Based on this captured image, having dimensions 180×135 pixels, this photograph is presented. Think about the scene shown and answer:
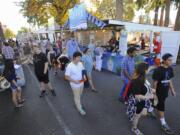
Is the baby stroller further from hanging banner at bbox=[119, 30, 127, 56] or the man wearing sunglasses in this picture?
the man wearing sunglasses

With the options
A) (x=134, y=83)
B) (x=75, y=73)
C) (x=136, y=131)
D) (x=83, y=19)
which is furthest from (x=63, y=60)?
(x=134, y=83)

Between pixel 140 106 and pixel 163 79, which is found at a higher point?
pixel 163 79

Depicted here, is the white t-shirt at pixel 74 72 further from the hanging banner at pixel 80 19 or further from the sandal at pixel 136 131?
the hanging banner at pixel 80 19

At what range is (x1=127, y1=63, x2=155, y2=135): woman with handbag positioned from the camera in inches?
119

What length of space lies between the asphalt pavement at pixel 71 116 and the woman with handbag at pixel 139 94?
62 centimetres

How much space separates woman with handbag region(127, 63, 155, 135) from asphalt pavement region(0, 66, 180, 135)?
2.02ft

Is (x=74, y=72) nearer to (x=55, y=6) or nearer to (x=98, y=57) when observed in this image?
(x=98, y=57)

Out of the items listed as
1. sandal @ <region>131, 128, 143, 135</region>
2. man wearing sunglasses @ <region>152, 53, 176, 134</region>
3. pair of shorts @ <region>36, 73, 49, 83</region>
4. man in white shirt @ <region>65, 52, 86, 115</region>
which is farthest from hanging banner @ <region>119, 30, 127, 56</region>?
sandal @ <region>131, 128, 143, 135</region>

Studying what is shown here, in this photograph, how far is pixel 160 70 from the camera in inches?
134

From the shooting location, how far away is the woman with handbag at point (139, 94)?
9.89 ft

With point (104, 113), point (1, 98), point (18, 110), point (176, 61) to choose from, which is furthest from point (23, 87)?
point (176, 61)

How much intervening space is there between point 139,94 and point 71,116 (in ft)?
6.63

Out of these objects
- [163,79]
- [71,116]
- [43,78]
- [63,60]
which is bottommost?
[71,116]

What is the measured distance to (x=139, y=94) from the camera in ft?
10.0
